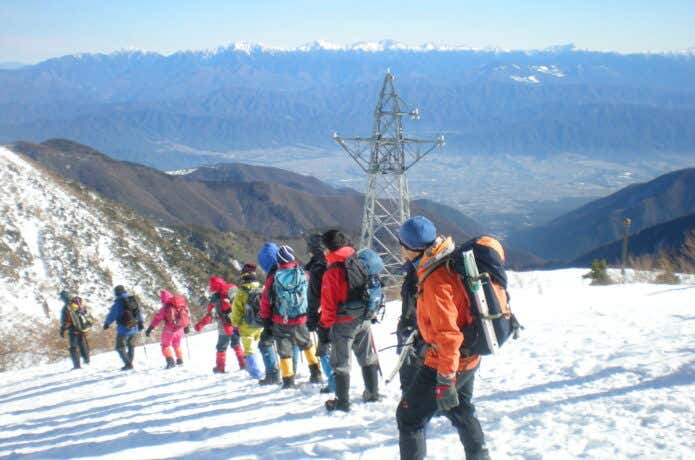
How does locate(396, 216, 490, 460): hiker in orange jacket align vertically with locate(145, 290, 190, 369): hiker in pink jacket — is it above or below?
above

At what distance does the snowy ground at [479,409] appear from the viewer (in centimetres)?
483

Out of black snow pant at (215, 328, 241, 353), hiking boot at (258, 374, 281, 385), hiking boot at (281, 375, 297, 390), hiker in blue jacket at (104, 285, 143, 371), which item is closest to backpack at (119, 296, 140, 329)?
hiker in blue jacket at (104, 285, 143, 371)

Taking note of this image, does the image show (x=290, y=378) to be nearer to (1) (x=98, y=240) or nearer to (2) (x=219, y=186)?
(1) (x=98, y=240)

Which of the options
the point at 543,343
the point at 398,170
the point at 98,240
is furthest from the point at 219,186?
the point at 543,343

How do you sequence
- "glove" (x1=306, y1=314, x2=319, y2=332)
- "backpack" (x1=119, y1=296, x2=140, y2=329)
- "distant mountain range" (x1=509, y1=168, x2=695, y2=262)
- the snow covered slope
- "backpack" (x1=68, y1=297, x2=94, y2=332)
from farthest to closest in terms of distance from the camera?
"distant mountain range" (x1=509, y1=168, x2=695, y2=262) → the snow covered slope → "backpack" (x1=68, y1=297, x2=94, y2=332) → "backpack" (x1=119, y1=296, x2=140, y2=329) → "glove" (x1=306, y1=314, x2=319, y2=332)

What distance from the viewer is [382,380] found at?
729 cm

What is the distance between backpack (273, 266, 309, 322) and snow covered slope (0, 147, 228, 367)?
2356 cm

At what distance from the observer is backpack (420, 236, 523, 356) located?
3.71m

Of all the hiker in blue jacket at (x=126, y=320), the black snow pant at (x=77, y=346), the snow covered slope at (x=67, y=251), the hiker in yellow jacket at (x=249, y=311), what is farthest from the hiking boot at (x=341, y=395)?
the snow covered slope at (x=67, y=251)

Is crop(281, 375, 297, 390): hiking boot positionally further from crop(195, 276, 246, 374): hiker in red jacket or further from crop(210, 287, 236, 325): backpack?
crop(210, 287, 236, 325): backpack

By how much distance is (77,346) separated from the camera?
1239cm

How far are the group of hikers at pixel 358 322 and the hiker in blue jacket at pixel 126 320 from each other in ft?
2.51

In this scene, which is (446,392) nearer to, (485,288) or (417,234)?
(485,288)

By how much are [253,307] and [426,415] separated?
427 centimetres
